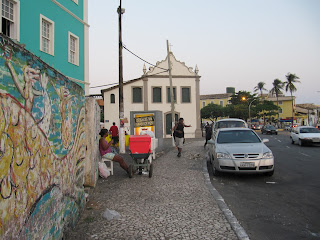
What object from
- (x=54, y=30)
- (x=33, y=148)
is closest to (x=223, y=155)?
(x=33, y=148)

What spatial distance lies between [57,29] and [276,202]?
13.4 meters

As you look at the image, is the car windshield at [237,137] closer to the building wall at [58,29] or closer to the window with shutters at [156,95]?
the building wall at [58,29]

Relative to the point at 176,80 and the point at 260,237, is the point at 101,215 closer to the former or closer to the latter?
the point at 260,237

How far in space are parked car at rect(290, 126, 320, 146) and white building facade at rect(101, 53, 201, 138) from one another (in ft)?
42.7

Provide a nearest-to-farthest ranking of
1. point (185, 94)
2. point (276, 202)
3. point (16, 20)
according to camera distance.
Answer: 1. point (276, 202)
2. point (16, 20)
3. point (185, 94)

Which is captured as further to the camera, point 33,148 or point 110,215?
point 110,215

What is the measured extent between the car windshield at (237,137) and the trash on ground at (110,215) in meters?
5.33

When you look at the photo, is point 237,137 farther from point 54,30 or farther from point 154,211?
point 54,30

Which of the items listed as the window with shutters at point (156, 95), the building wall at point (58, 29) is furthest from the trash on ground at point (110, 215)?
the window with shutters at point (156, 95)

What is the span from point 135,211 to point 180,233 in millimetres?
1253

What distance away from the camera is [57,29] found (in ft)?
47.4

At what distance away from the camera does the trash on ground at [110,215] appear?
4684 mm

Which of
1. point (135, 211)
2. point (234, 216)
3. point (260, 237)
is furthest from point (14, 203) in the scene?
point (234, 216)

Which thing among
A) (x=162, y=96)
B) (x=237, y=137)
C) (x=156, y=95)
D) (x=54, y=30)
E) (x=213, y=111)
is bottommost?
(x=237, y=137)
